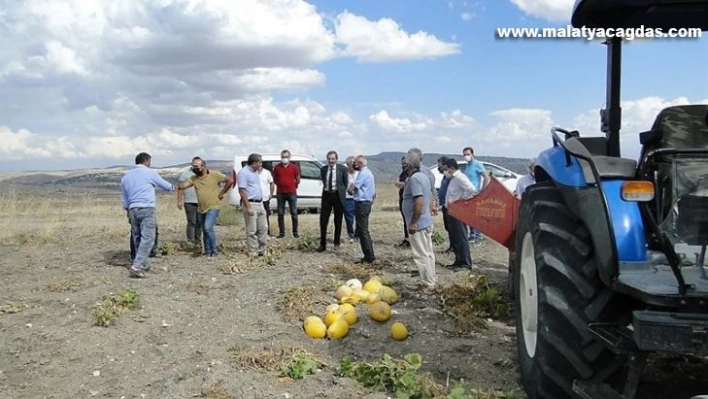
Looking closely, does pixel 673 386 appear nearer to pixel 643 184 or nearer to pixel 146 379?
pixel 643 184

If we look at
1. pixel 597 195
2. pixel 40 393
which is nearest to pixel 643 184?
pixel 597 195

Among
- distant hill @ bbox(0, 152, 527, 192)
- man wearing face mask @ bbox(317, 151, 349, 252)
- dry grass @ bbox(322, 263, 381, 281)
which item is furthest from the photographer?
distant hill @ bbox(0, 152, 527, 192)

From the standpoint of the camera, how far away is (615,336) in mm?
3244

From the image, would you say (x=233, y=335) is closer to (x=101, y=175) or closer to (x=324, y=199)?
(x=324, y=199)

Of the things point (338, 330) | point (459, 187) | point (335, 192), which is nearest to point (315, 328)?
point (338, 330)

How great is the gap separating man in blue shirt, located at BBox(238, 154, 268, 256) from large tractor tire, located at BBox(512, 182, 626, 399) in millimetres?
7578

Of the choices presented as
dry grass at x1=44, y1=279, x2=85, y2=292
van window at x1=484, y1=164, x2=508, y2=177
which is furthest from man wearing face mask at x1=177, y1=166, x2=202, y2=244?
van window at x1=484, y1=164, x2=508, y2=177

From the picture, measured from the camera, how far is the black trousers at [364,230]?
10.4 m

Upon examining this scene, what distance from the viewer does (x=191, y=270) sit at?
10117 millimetres

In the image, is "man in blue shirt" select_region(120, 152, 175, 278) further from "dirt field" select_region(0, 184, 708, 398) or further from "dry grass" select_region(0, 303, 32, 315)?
"dry grass" select_region(0, 303, 32, 315)

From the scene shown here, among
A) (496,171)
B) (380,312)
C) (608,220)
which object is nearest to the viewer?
(608,220)

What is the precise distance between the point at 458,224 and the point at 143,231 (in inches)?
180

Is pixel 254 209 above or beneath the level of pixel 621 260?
beneath

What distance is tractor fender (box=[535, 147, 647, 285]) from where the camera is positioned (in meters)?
3.38
